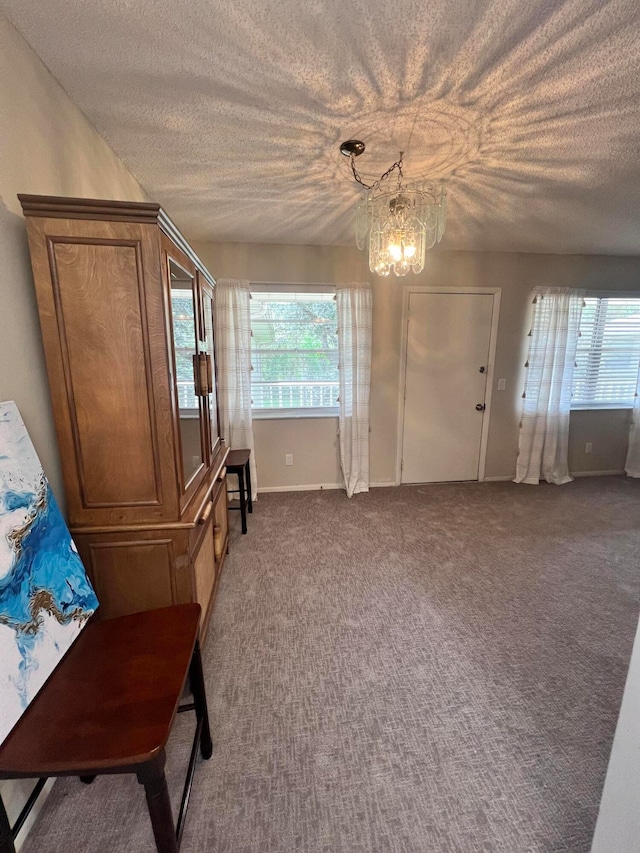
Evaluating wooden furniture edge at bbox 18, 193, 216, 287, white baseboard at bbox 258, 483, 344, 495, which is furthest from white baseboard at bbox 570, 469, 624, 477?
wooden furniture edge at bbox 18, 193, 216, 287

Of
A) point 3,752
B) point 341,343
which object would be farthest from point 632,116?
point 3,752

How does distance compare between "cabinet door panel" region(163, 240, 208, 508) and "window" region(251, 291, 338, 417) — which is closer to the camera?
"cabinet door panel" region(163, 240, 208, 508)

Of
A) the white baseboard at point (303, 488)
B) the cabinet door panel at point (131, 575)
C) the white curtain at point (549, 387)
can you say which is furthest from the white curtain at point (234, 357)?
the white curtain at point (549, 387)

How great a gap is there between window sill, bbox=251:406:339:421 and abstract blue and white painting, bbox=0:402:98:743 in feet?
7.66

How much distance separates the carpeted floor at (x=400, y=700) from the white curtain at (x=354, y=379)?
2.90 feet

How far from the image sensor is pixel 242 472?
2811 mm

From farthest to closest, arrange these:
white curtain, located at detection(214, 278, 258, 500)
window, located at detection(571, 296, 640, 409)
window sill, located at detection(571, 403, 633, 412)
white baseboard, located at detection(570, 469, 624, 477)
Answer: white baseboard, located at detection(570, 469, 624, 477), window sill, located at detection(571, 403, 633, 412), window, located at detection(571, 296, 640, 409), white curtain, located at detection(214, 278, 258, 500)

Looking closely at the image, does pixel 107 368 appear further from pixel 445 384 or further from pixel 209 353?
pixel 445 384

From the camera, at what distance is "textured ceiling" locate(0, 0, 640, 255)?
3.37ft

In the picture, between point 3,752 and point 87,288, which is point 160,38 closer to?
point 87,288

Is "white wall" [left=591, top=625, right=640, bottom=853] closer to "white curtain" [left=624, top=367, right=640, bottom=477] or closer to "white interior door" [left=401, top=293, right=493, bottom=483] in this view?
"white interior door" [left=401, top=293, right=493, bottom=483]

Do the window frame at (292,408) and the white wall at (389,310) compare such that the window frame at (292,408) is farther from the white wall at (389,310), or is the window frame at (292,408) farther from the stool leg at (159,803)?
the stool leg at (159,803)

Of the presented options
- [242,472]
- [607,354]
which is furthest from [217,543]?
[607,354]

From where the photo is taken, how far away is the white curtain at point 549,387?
3.50 m
